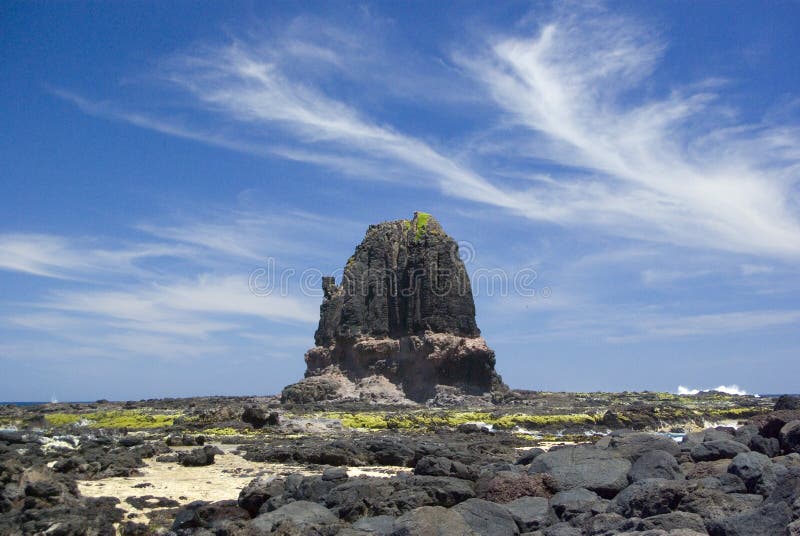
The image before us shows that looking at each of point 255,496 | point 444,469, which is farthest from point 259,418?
point 255,496

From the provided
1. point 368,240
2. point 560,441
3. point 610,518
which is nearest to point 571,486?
point 610,518

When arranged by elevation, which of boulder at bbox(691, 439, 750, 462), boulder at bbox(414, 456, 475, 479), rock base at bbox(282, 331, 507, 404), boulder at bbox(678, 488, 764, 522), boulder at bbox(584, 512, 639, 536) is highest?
rock base at bbox(282, 331, 507, 404)

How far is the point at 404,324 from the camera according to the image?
2240 inches

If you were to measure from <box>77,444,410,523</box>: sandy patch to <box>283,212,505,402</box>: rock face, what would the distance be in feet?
110

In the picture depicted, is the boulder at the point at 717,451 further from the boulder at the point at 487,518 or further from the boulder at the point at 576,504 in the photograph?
the boulder at the point at 487,518

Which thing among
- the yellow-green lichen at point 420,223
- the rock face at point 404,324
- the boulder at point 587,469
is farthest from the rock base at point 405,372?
the boulder at point 587,469

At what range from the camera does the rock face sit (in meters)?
53.2

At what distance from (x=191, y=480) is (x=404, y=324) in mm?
40572

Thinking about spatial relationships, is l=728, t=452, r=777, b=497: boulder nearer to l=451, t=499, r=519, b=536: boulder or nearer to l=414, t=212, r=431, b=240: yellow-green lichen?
l=451, t=499, r=519, b=536: boulder

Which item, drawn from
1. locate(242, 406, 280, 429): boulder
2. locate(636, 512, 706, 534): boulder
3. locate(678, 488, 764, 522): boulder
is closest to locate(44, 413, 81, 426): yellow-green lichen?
locate(242, 406, 280, 429): boulder

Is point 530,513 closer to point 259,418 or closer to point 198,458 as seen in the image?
point 198,458

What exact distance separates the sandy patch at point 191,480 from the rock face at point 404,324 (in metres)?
33.6

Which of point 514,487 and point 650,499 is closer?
point 650,499

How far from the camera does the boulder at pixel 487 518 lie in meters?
10.2
